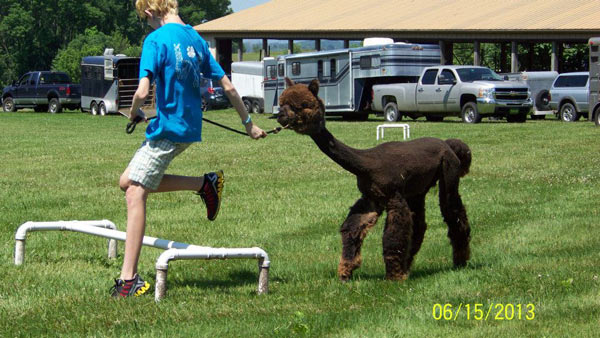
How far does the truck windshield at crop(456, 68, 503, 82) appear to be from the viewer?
30547 millimetres

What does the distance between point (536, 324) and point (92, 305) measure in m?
2.84

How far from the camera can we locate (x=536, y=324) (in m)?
5.57

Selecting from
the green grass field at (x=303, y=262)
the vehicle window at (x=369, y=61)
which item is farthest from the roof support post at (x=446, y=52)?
the green grass field at (x=303, y=262)

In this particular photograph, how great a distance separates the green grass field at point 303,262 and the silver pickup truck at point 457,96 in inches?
483

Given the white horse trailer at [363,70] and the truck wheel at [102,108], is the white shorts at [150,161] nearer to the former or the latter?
the white horse trailer at [363,70]

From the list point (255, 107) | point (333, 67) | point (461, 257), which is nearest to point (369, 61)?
point (333, 67)

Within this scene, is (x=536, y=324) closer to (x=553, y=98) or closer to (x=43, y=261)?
→ (x=43, y=261)

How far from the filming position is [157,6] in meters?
6.41

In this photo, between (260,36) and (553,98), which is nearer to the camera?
(553,98)

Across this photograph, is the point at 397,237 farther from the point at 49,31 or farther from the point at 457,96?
the point at 49,31

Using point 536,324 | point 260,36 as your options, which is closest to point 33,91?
point 260,36

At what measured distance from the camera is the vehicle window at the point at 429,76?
31.5 meters

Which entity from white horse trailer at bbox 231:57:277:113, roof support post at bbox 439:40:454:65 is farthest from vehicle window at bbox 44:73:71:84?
roof support post at bbox 439:40:454:65

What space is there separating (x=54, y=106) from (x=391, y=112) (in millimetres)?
20313
